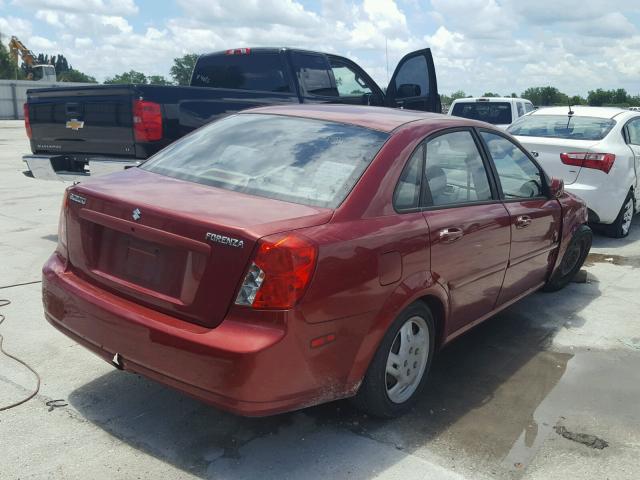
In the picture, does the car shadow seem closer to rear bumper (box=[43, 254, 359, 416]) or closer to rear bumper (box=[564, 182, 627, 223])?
rear bumper (box=[43, 254, 359, 416])

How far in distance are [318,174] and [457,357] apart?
6.07ft

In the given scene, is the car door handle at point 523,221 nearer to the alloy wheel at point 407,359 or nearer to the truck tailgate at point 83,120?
the alloy wheel at point 407,359

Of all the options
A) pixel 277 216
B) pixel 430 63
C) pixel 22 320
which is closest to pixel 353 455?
pixel 277 216

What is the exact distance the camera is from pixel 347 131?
345 cm

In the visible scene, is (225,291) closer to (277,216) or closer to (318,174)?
(277,216)

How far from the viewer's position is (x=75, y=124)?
6.44m

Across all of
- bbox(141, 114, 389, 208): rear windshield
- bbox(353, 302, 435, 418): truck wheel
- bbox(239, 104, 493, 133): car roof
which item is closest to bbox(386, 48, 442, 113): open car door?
bbox(239, 104, 493, 133): car roof

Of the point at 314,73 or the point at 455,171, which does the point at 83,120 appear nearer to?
the point at 314,73

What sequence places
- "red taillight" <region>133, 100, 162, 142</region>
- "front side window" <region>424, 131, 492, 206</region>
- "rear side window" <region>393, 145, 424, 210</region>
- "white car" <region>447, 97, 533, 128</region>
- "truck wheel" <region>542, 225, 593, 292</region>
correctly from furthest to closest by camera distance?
"white car" <region>447, 97, 533, 128</region> < "red taillight" <region>133, 100, 162, 142</region> < "truck wheel" <region>542, 225, 593, 292</region> < "front side window" <region>424, 131, 492, 206</region> < "rear side window" <region>393, 145, 424, 210</region>

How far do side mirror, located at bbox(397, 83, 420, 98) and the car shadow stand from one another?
5.26 metres

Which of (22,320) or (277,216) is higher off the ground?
(277,216)

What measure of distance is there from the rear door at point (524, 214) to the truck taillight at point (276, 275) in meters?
2.01

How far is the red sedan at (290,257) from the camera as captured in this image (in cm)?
256

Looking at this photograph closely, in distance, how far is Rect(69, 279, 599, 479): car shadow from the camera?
289 centimetres
